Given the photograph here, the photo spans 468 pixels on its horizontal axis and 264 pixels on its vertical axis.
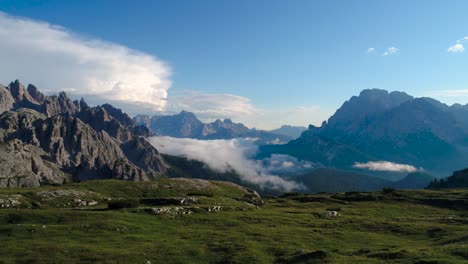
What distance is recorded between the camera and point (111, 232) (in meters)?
60.4

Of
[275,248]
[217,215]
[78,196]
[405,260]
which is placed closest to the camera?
[405,260]

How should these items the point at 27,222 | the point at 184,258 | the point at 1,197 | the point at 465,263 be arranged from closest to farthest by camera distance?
1. the point at 465,263
2. the point at 184,258
3. the point at 27,222
4. the point at 1,197

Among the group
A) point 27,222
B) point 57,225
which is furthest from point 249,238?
point 27,222

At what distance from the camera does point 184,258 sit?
1895 inches

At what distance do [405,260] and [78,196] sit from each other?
104054mm

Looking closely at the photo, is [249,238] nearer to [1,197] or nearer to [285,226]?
[285,226]

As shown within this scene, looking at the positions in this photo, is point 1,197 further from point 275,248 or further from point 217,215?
point 275,248

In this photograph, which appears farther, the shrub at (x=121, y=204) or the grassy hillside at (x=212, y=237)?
the shrub at (x=121, y=204)

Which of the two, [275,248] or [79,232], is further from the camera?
[79,232]

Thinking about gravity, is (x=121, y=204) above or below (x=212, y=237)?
above

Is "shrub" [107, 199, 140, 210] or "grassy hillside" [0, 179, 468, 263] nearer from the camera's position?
"grassy hillside" [0, 179, 468, 263]

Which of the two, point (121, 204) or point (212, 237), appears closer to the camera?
point (212, 237)

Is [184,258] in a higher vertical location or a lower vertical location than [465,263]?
lower

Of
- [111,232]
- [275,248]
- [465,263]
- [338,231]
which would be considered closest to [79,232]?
[111,232]
